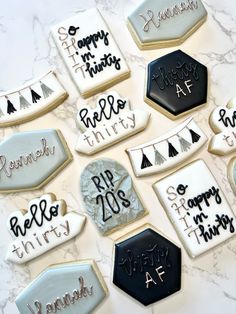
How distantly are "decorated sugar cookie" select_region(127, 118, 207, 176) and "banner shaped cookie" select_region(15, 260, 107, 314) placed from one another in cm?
22

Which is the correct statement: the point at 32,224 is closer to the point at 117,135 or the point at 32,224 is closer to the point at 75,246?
the point at 75,246

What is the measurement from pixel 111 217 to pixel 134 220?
46 mm

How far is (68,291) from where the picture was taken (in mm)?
920

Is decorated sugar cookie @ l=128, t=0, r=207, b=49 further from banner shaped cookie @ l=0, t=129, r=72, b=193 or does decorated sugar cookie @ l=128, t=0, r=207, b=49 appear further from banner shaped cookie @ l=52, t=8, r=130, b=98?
banner shaped cookie @ l=0, t=129, r=72, b=193

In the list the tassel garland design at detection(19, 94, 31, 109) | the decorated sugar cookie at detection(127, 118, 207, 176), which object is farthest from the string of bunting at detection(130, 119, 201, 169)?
the tassel garland design at detection(19, 94, 31, 109)

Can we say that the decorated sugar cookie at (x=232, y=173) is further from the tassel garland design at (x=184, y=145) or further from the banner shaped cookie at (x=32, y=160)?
the banner shaped cookie at (x=32, y=160)

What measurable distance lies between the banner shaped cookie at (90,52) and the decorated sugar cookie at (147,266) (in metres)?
0.31

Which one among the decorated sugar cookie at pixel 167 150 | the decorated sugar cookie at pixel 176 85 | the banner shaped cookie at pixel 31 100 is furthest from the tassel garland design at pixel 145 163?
the banner shaped cookie at pixel 31 100

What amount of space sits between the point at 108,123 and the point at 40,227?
0.81ft

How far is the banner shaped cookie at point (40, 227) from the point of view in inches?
36.6

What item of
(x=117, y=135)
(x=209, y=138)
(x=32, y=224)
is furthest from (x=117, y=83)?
(x=32, y=224)

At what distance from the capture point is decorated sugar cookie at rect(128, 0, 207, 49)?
979mm

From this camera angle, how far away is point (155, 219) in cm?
95

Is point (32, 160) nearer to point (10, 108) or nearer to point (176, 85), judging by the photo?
point (10, 108)
